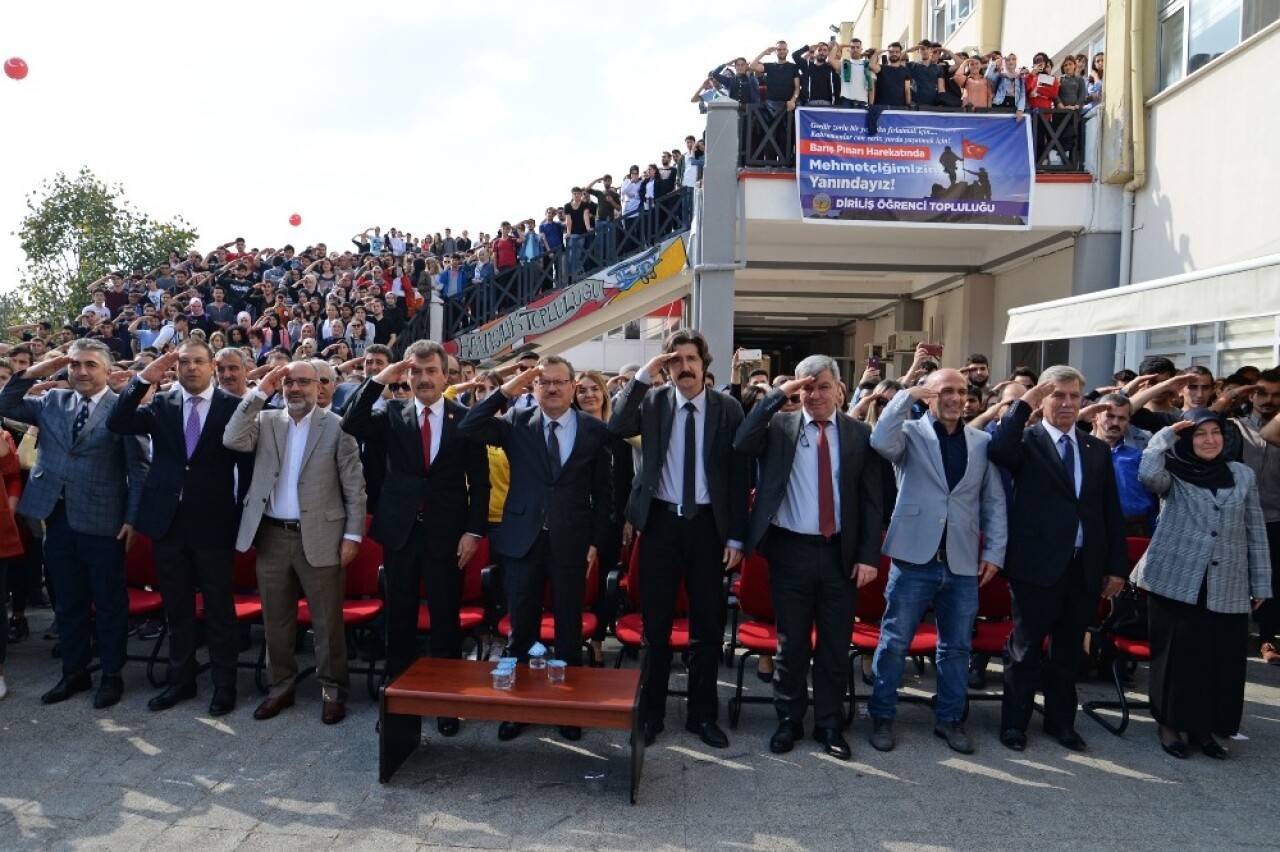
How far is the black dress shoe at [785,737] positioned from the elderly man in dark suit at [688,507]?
9.7 inches

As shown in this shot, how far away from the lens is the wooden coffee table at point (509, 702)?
3.75 metres

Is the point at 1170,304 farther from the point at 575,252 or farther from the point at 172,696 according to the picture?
the point at 575,252

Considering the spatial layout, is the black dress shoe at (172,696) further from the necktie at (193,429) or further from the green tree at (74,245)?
the green tree at (74,245)

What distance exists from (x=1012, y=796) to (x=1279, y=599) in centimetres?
313

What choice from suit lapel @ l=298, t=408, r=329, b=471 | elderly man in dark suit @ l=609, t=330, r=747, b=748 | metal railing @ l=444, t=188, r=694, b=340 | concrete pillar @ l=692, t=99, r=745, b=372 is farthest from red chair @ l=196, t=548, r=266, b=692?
metal railing @ l=444, t=188, r=694, b=340

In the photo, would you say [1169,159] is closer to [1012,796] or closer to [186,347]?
[1012,796]

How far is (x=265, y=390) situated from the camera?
192 inches

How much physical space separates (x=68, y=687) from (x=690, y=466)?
363cm

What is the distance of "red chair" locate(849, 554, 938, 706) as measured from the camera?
4.68m

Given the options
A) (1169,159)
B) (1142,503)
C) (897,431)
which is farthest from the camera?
(1169,159)

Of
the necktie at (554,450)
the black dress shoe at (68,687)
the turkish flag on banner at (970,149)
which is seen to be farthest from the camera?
the turkish flag on banner at (970,149)

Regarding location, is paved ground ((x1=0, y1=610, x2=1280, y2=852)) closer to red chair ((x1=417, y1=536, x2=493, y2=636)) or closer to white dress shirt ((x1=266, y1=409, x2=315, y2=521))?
red chair ((x1=417, y1=536, x2=493, y2=636))

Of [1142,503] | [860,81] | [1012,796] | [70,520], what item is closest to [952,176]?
[860,81]

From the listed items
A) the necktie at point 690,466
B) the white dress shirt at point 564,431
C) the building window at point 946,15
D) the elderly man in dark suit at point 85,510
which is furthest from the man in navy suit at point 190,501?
the building window at point 946,15
